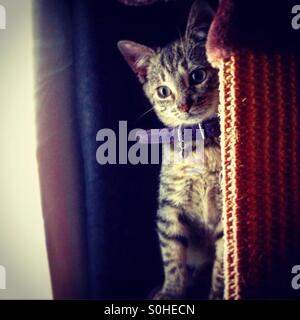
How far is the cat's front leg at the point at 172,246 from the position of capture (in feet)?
2.58

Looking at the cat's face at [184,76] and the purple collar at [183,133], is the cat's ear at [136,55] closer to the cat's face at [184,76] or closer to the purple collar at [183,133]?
the cat's face at [184,76]

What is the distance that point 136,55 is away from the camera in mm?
777

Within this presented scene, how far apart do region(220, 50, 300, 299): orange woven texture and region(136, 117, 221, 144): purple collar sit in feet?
0.23

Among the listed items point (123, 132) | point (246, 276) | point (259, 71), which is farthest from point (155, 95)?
point (246, 276)

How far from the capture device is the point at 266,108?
2.24 feet

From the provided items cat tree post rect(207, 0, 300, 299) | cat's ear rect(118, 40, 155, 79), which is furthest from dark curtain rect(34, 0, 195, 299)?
cat tree post rect(207, 0, 300, 299)

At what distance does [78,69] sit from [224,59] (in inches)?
11.3

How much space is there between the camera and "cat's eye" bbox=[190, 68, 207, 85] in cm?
→ 76

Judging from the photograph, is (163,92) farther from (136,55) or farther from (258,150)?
(258,150)

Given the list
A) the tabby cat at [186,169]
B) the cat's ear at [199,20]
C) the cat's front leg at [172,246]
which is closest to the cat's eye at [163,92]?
the tabby cat at [186,169]

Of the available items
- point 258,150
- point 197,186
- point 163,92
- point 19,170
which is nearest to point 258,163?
point 258,150

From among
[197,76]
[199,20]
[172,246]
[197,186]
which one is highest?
[199,20]

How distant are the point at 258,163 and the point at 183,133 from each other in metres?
0.16
